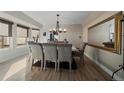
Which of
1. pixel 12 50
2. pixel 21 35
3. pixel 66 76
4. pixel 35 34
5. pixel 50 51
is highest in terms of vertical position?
pixel 35 34

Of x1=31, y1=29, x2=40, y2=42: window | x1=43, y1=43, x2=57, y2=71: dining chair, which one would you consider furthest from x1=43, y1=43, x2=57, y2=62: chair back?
x1=31, y1=29, x2=40, y2=42: window

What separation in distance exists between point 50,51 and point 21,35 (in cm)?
442

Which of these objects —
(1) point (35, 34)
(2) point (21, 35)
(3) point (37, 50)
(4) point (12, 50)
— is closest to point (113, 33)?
(3) point (37, 50)

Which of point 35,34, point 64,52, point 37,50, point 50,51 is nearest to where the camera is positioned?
point 64,52

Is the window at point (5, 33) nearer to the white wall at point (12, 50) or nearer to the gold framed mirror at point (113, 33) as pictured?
the white wall at point (12, 50)

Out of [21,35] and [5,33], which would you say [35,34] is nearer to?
[21,35]

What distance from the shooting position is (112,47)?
4.14m

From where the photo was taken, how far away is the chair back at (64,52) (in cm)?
469

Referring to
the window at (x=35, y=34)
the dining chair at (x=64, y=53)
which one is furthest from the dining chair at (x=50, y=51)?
the window at (x=35, y=34)

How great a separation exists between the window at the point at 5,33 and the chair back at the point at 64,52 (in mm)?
3279

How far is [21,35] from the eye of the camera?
8.58 meters

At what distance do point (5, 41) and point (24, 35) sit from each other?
2.47 metres
